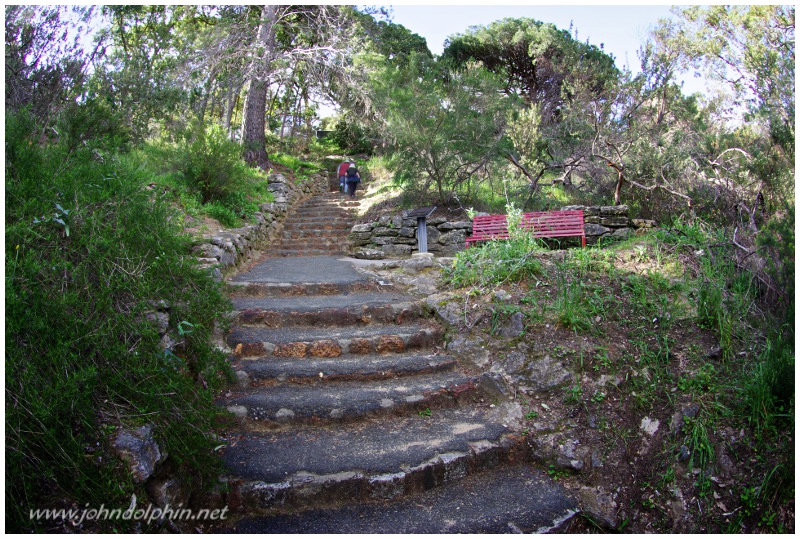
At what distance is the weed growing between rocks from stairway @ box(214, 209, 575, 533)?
1.10ft

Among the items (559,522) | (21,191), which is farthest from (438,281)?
(21,191)

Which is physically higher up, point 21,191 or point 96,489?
point 21,191

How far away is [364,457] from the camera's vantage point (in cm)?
316

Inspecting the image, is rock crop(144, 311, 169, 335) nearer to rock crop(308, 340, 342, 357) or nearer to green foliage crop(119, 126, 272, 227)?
rock crop(308, 340, 342, 357)

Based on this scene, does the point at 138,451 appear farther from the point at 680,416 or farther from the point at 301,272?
the point at 301,272

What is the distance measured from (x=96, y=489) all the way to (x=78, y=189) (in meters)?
2.02

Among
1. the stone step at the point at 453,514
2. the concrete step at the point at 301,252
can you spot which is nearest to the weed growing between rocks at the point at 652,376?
the stone step at the point at 453,514

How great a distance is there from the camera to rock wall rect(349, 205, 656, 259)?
8.30m

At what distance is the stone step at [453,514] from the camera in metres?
2.73

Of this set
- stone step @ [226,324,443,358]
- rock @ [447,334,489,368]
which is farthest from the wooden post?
rock @ [447,334,489,368]

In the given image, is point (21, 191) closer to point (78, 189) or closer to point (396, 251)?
point (78, 189)

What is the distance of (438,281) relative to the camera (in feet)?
19.4

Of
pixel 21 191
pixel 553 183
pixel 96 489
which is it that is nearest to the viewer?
pixel 96 489

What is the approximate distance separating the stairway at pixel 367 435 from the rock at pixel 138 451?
505mm
